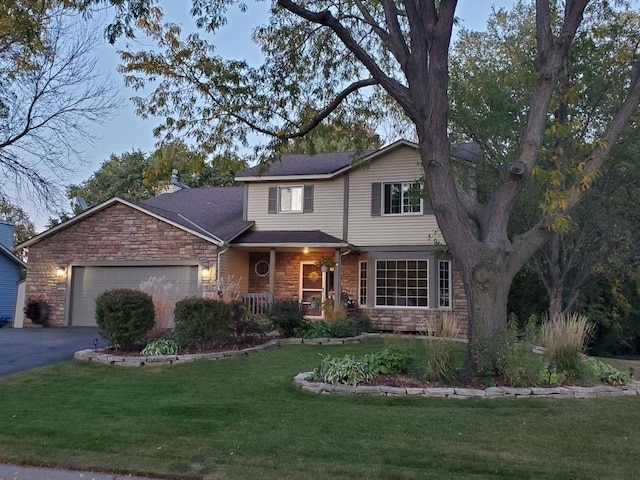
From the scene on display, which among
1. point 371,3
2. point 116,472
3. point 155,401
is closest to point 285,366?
point 155,401

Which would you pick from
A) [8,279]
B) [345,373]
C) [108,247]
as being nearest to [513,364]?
[345,373]

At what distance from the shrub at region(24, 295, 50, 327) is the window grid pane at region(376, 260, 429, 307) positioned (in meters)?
10.5

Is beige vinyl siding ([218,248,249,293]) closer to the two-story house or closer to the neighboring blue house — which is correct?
the two-story house

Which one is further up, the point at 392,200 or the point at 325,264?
the point at 392,200

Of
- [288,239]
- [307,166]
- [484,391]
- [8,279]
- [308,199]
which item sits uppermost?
[307,166]

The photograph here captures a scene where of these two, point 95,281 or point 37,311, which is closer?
point 37,311

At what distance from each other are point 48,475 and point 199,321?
6.55 meters

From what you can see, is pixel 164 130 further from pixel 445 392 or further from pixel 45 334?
pixel 445 392

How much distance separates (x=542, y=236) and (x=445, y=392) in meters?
2.78

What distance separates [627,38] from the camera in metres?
10.5

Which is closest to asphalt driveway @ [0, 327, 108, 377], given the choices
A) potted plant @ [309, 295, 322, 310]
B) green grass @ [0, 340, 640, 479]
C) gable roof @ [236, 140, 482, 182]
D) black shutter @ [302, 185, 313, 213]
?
green grass @ [0, 340, 640, 479]

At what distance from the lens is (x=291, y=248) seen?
17.3 metres

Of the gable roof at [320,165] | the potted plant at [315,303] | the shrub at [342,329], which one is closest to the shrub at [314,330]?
the shrub at [342,329]

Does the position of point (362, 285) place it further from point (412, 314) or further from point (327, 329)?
point (327, 329)
